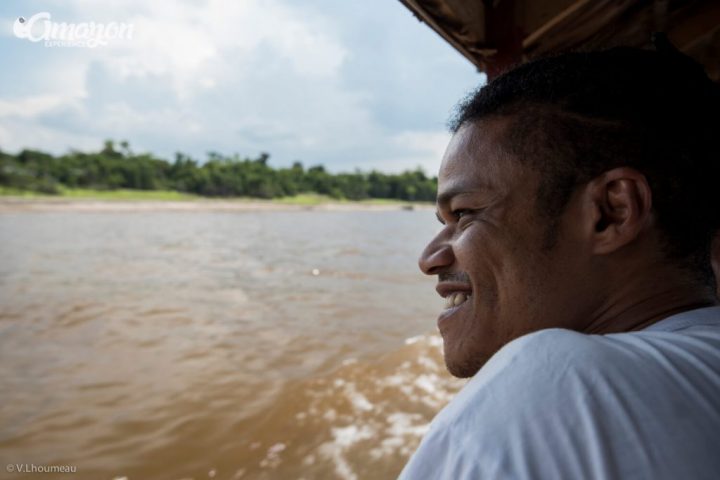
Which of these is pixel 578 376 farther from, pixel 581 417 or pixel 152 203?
pixel 152 203

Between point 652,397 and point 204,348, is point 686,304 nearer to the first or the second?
point 652,397

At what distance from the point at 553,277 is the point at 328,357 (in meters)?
5.37

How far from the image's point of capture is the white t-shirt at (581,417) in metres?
0.62

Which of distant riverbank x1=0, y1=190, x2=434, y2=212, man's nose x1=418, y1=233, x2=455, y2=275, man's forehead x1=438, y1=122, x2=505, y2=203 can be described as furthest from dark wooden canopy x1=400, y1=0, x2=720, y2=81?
distant riverbank x1=0, y1=190, x2=434, y2=212

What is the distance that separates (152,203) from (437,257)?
48.0m

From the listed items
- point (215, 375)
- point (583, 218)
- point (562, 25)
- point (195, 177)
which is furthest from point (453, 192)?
point (195, 177)

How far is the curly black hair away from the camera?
1.06 m

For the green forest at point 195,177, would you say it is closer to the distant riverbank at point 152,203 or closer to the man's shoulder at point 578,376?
the distant riverbank at point 152,203

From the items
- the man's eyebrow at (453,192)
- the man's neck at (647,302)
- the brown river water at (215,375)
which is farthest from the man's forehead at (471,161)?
the brown river water at (215,375)

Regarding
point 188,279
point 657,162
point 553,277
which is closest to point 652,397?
point 553,277

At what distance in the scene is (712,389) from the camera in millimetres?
694

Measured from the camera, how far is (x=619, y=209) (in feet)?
3.42

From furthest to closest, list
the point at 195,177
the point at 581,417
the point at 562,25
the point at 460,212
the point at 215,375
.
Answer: the point at 195,177
the point at 215,375
the point at 562,25
the point at 460,212
the point at 581,417

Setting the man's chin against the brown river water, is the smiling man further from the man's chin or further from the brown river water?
the brown river water
